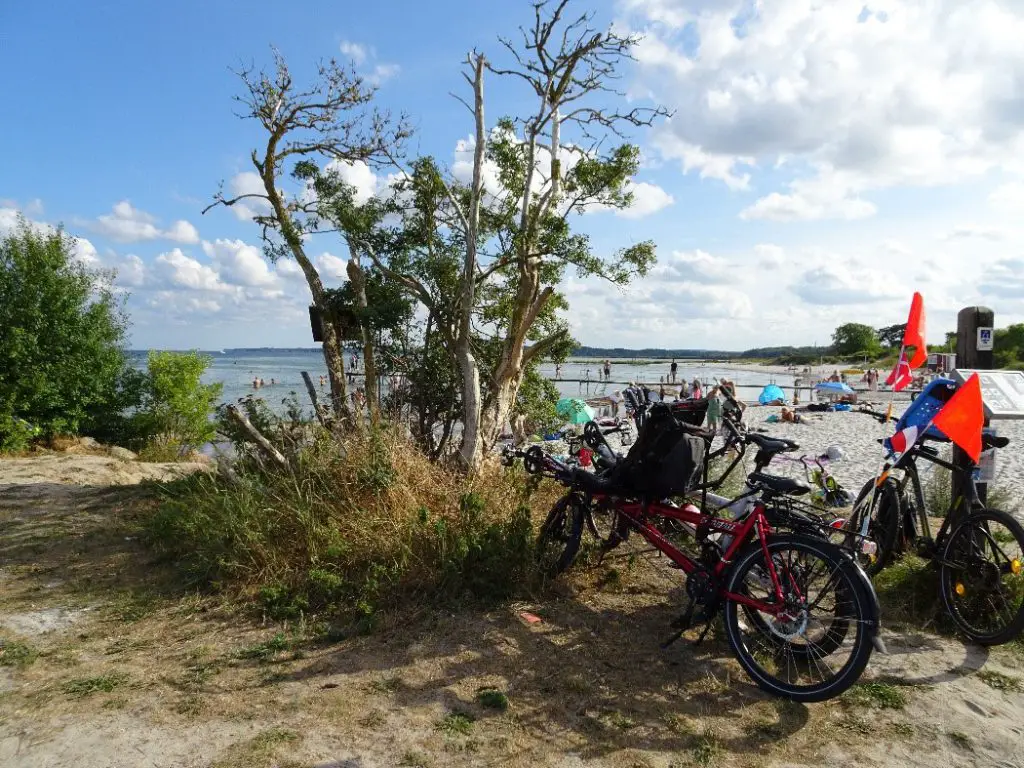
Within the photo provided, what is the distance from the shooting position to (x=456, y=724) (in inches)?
117

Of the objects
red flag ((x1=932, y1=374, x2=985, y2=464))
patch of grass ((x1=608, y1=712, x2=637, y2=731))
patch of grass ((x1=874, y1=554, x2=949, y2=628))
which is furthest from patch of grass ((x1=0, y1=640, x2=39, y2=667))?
red flag ((x1=932, y1=374, x2=985, y2=464))

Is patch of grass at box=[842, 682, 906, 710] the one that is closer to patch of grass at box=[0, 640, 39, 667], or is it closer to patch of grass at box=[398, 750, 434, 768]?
patch of grass at box=[398, 750, 434, 768]

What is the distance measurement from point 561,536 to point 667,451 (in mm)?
1246

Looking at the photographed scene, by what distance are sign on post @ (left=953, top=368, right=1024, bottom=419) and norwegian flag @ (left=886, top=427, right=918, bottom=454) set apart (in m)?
0.50

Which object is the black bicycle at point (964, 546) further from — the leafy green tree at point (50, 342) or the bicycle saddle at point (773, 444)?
the leafy green tree at point (50, 342)

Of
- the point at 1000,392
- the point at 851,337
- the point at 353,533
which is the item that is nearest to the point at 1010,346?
the point at 851,337


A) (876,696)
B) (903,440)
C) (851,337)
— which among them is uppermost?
(851,337)

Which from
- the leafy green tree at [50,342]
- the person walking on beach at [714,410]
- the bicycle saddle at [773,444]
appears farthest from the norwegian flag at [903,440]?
the leafy green tree at [50,342]

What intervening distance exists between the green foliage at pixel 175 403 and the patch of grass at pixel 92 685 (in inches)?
506

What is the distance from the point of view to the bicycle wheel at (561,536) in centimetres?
459

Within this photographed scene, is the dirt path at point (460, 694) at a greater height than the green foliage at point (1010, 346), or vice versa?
the green foliage at point (1010, 346)

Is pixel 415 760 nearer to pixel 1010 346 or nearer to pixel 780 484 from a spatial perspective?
pixel 780 484

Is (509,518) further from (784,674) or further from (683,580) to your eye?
(784,674)

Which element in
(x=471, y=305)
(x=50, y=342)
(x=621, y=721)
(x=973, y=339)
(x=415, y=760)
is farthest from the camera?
(x=50, y=342)
